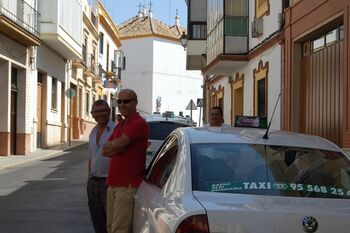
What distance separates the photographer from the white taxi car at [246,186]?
11.2 feet

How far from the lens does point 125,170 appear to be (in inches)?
212

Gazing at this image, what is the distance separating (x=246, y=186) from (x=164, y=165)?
3.88 feet

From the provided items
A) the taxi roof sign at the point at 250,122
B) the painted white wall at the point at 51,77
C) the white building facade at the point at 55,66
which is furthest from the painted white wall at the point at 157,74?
the taxi roof sign at the point at 250,122

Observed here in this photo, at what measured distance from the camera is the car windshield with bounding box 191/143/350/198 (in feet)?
12.6

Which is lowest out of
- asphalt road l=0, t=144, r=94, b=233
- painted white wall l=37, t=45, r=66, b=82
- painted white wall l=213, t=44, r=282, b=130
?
asphalt road l=0, t=144, r=94, b=233

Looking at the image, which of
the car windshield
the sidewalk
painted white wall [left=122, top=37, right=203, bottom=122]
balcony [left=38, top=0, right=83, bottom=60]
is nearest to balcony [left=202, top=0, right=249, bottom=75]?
the sidewalk

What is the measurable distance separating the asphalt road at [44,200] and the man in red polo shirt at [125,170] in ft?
10.6

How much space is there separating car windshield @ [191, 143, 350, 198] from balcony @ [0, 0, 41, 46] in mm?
16461


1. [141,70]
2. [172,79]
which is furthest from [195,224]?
[172,79]

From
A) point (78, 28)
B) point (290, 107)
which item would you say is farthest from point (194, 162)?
point (78, 28)

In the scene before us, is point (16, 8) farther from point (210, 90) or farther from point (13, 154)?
point (210, 90)

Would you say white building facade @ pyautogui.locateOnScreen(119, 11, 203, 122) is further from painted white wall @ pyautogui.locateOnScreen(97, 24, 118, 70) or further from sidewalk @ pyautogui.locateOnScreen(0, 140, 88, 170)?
sidewalk @ pyautogui.locateOnScreen(0, 140, 88, 170)

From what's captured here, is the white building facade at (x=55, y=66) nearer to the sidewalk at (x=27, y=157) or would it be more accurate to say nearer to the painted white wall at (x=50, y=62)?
the painted white wall at (x=50, y=62)

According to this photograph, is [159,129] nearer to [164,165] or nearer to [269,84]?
[269,84]
